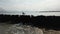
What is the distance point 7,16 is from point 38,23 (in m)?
0.44

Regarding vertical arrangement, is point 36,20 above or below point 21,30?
above

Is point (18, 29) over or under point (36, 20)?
under

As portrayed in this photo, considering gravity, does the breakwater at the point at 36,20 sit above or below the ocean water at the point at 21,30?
above

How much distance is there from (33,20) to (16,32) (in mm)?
276

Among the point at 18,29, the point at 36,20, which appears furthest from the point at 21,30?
the point at 36,20

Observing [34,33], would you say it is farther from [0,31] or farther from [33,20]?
[0,31]

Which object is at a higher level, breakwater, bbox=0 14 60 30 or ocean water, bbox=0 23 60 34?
breakwater, bbox=0 14 60 30

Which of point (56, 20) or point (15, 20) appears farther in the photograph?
point (15, 20)

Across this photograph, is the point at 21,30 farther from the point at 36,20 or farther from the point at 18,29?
the point at 36,20

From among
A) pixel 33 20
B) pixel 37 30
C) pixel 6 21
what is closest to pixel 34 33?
pixel 37 30

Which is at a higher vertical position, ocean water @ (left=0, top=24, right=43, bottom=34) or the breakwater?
the breakwater

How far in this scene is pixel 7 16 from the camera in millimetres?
1713

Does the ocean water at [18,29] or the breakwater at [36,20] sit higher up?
the breakwater at [36,20]

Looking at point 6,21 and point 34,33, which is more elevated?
point 6,21
